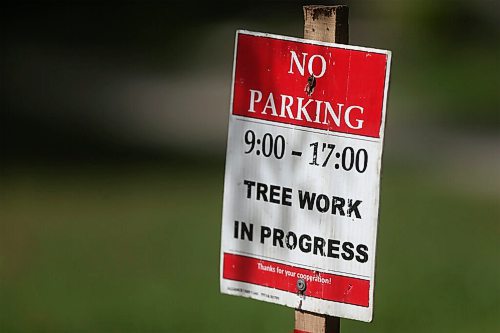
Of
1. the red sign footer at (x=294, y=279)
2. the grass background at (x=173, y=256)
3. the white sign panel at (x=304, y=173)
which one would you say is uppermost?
the white sign panel at (x=304, y=173)

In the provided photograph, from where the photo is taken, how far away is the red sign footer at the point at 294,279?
3082 millimetres

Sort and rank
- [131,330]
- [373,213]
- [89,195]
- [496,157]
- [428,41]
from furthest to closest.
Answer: [428,41], [496,157], [89,195], [131,330], [373,213]

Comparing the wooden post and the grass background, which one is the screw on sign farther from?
the grass background

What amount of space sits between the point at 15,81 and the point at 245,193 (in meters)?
10.3

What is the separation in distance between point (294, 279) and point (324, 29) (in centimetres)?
69

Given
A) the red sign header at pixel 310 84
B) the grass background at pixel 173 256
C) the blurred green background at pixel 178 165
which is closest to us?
the red sign header at pixel 310 84

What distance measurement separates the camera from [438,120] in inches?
446

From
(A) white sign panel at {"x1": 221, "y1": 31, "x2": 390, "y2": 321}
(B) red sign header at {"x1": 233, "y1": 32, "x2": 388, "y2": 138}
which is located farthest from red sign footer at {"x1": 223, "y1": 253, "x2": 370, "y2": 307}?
(B) red sign header at {"x1": 233, "y1": 32, "x2": 388, "y2": 138}

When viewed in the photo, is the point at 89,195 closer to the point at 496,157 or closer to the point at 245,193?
the point at 496,157

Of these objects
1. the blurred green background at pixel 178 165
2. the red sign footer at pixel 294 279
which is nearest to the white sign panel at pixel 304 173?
the red sign footer at pixel 294 279

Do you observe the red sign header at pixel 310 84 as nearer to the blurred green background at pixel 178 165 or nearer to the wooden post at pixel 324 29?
the wooden post at pixel 324 29

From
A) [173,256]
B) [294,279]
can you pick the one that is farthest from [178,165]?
[294,279]

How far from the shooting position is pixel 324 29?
10.1ft

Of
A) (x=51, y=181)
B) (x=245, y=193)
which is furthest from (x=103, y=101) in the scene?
(x=245, y=193)
